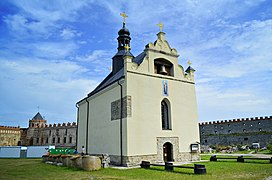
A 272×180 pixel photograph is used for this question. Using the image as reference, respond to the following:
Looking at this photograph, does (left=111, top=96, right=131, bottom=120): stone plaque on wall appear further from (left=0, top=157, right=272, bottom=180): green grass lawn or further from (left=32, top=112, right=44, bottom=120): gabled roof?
(left=32, top=112, right=44, bottom=120): gabled roof

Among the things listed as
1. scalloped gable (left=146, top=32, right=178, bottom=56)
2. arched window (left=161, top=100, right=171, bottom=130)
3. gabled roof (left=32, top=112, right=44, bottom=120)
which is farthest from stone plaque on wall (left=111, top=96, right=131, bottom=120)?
gabled roof (left=32, top=112, right=44, bottom=120)

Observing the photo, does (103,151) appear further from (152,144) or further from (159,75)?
(159,75)

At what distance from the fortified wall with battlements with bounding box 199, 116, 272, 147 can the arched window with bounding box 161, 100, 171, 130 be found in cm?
2570

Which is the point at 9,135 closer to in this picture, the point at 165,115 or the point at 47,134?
the point at 47,134

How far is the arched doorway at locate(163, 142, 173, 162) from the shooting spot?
54.2ft

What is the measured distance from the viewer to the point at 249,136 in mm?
36219

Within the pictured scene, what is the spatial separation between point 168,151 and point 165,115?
9.48 feet

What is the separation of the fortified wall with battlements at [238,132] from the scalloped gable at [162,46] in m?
25.6

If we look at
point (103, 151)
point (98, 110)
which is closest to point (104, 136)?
point (103, 151)

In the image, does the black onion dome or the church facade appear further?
the black onion dome

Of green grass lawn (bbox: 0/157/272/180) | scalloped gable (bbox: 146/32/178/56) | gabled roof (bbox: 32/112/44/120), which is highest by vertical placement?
scalloped gable (bbox: 146/32/178/56)

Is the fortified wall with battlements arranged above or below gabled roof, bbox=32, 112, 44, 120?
below

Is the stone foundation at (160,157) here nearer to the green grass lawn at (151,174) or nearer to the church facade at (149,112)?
the church facade at (149,112)

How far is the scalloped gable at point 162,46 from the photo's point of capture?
1775 centimetres
